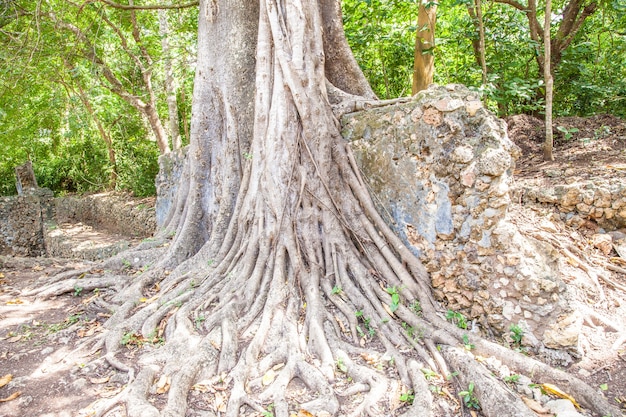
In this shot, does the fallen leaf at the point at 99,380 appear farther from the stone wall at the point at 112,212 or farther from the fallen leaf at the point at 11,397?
the stone wall at the point at 112,212

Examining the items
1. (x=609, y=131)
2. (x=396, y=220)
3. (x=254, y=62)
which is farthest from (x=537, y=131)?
(x=254, y=62)

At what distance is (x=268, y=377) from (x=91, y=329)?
1857mm

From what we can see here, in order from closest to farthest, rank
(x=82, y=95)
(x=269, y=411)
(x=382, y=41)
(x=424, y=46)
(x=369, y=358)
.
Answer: (x=269, y=411)
(x=369, y=358)
(x=424, y=46)
(x=382, y=41)
(x=82, y=95)

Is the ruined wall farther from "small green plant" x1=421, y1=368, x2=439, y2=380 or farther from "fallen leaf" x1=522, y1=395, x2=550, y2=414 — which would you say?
"small green plant" x1=421, y1=368, x2=439, y2=380

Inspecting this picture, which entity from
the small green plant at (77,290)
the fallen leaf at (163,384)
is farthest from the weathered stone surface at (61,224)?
the fallen leaf at (163,384)

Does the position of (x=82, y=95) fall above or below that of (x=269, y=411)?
above

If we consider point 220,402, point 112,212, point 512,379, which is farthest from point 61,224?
point 512,379

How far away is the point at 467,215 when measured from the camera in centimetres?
324

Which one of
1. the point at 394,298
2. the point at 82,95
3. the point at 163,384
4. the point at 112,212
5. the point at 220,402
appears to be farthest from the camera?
the point at 112,212

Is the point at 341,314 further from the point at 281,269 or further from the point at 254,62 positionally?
the point at 254,62

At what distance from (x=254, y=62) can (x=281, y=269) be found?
8.23ft

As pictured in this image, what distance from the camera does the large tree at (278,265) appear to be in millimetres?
2639

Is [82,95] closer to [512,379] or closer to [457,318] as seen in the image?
[457,318]

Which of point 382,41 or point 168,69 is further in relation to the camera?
point 168,69
